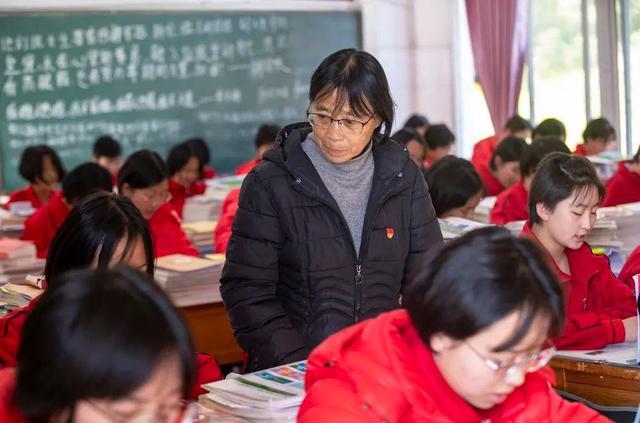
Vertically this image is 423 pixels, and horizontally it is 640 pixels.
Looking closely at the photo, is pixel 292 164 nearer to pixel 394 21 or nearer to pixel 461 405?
pixel 461 405

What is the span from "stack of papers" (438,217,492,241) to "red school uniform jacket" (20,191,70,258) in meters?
2.16

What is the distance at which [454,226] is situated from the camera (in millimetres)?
3428

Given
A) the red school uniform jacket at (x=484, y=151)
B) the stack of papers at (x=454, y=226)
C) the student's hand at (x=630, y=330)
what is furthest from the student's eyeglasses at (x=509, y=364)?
the red school uniform jacket at (x=484, y=151)

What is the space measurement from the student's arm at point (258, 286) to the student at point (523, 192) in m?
2.21

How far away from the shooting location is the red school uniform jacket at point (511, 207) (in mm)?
4523

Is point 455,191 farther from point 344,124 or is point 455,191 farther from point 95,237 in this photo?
point 95,237

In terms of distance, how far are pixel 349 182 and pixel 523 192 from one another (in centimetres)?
224

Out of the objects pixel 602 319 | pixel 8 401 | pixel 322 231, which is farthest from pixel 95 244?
pixel 602 319

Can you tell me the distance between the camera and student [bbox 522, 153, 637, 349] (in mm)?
2924

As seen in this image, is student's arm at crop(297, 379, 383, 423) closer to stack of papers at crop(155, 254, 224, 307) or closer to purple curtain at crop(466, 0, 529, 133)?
stack of papers at crop(155, 254, 224, 307)

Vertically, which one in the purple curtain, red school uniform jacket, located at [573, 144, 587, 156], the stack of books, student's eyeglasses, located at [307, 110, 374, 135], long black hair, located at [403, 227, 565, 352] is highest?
the purple curtain

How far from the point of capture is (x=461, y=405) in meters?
Answer: 1.62

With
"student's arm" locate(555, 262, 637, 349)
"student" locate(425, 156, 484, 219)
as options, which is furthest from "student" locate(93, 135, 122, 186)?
"student's arm" locate(555, 262, 637, 349)

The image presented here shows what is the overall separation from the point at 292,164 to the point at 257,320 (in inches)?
14.8
